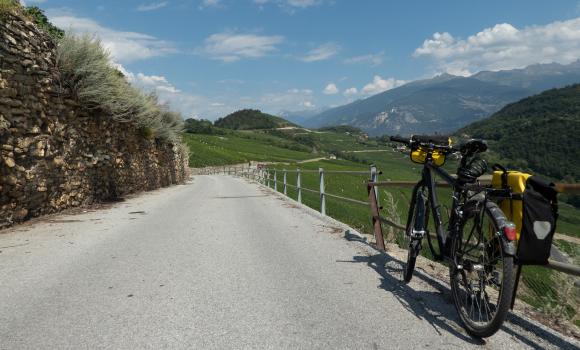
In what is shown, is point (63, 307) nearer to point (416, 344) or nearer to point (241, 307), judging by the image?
point (241, 307)

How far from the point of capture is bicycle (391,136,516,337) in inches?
107

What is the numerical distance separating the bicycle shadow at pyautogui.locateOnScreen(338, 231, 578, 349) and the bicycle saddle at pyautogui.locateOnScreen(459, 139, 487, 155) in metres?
1.37

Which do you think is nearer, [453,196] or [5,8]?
[453,196]

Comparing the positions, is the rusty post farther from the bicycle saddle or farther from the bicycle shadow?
the bicycle saddle

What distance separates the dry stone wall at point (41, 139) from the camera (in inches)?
293

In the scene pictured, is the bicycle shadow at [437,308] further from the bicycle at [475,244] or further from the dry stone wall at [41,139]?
the dry stone wall at [41,139]

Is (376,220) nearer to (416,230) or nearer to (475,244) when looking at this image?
(416,230)

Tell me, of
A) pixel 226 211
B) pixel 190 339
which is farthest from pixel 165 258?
pixel 226 211

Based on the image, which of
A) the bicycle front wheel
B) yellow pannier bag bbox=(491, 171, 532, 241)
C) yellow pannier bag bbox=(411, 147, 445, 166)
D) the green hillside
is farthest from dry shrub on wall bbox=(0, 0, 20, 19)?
the green hillside

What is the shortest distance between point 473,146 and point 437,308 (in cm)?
145

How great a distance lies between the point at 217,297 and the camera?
394cm

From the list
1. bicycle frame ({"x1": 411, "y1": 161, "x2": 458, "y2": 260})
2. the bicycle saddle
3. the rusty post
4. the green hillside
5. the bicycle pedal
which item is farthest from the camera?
the green hillside

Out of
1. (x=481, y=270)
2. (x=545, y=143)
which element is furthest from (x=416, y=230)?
(x=545, y=143)

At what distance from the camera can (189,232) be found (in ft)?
24.9
